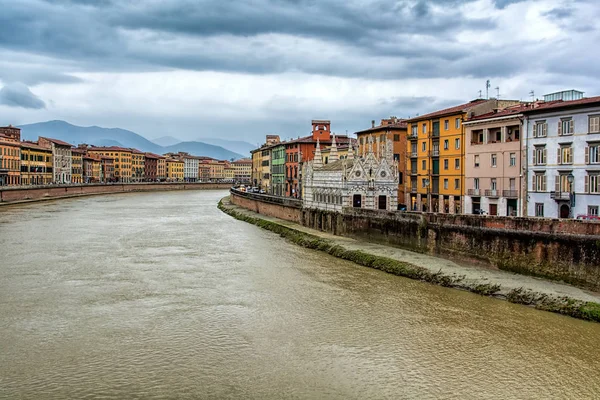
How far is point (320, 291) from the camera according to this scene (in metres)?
Result: 25.2

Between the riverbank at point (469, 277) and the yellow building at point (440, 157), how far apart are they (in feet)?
38.6

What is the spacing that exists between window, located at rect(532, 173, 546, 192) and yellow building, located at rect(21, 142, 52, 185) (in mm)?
81208

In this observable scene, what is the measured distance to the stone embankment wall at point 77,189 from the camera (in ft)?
247

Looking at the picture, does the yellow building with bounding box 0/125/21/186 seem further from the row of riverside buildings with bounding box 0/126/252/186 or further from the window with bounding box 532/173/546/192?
the window with bounding box 532/173/546/192

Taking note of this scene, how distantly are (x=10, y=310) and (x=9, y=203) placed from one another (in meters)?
57.8

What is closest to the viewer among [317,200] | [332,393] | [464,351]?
[332,393]

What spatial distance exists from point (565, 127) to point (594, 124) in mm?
1877

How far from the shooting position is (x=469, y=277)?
25.4m

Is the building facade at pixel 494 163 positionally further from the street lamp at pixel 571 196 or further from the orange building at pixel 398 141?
the orange building at pixel 398 141

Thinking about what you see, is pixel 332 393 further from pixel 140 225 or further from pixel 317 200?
pixel 140 225

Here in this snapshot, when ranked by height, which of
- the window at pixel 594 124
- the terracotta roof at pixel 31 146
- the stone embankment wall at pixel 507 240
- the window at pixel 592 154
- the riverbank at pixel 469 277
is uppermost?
the terracotta roof at pixel 31 146

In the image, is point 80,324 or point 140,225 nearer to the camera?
point 80,324

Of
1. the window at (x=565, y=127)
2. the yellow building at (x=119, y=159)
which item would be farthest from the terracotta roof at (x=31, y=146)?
the window at (x=565, y=127)

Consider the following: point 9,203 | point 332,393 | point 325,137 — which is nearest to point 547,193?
point 332,393
